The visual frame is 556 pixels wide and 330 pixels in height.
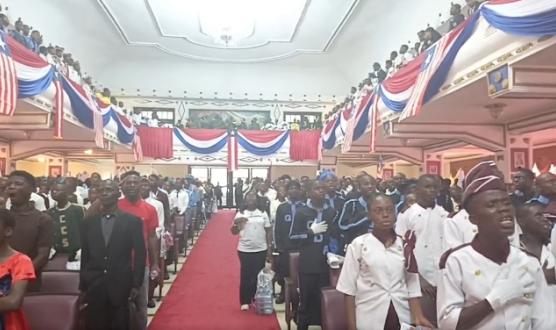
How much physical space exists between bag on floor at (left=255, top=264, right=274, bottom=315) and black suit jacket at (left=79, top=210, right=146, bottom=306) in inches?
93.4

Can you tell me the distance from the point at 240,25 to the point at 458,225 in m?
12.5

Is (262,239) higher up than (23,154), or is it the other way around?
(23,154)

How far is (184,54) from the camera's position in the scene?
21234 millimetres

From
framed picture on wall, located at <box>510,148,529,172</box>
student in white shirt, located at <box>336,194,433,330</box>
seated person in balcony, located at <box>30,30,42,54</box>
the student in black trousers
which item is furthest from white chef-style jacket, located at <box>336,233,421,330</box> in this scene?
framed picture on wall, located at <box>510,148,529,172</box>

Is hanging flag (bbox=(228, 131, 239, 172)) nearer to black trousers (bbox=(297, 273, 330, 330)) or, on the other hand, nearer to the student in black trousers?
the student in black trousers

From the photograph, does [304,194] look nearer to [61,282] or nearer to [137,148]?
[61,282]

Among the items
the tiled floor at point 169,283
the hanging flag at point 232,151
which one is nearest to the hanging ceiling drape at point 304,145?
the hanging flag at point 232,151

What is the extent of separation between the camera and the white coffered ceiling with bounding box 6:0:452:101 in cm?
1514

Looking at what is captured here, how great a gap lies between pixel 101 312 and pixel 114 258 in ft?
1.14

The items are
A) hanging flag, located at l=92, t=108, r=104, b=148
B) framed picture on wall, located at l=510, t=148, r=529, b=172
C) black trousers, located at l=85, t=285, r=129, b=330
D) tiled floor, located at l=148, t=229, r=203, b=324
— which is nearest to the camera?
black trousers, located at l=85, t=285, r=129, b=330

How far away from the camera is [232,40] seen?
1509 cm

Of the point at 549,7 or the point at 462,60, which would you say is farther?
the point at 462,60

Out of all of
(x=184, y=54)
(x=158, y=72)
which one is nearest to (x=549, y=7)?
(x=184, y=54)

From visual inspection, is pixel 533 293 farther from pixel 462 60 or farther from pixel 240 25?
pixel 240 25
